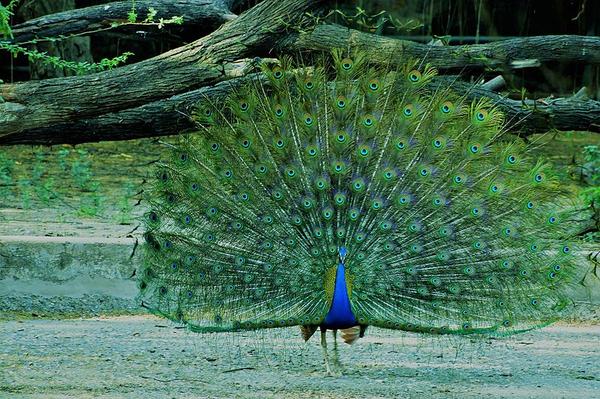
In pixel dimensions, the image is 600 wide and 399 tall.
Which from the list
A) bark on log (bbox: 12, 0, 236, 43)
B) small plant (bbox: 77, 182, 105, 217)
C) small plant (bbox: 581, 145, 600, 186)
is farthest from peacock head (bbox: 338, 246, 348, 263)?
small plant (bbox: 581, 145, 600, 186)

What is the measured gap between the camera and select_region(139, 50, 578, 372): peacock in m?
6.38

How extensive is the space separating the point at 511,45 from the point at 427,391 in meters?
3.53

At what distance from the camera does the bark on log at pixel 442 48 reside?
8133 millimetres

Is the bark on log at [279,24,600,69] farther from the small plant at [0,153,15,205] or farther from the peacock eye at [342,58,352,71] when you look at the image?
the small plant at [0,153,15,205]

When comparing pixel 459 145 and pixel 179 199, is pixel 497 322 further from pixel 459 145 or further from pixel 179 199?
pixel 179 199

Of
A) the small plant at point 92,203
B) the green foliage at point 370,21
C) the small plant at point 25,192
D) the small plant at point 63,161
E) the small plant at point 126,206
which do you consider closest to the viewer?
the green foliage at point 370,21

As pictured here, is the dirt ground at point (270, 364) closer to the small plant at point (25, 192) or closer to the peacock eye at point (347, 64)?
the peacock eye at point (347, 64)

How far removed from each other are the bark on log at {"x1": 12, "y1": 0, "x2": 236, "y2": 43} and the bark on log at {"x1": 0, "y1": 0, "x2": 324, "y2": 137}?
1.23 meters

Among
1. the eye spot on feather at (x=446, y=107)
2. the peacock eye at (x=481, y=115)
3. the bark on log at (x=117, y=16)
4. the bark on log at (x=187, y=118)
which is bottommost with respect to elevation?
the bark on log at (x=187, y=118)

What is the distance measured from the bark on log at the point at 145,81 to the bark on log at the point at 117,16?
4.04 ft

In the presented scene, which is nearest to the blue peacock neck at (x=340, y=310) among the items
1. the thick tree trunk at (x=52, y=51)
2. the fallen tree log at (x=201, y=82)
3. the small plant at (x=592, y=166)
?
the fallen tree log at (x=201, y=82)

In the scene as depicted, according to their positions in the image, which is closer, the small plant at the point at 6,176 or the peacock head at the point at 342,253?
the peacock head at the point at 342,253

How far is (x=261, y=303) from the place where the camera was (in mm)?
6418

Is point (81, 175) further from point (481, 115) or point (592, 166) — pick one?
point (481, 115)
